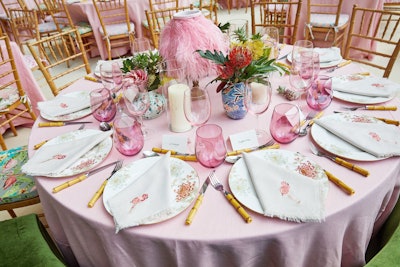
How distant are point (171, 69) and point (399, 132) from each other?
2.76ft

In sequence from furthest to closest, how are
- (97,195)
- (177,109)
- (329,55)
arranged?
(329,55)
(177,109)
(97,195)

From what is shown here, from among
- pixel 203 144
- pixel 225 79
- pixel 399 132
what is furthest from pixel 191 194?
pixel 399 132

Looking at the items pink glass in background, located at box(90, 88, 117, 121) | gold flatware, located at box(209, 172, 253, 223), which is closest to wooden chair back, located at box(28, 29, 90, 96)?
pink glass in background, located at box(90, 88, 117, 121)

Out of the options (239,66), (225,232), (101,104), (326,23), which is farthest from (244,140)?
(326,23)

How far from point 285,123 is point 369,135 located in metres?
0.28

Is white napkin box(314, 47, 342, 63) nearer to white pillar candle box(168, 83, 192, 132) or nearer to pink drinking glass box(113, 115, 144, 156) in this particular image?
white pillar candle box(168, 83, 192, 132)

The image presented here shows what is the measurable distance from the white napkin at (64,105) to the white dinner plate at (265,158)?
0.81 metres

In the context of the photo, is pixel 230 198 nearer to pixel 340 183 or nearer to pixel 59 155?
pixel 340 183

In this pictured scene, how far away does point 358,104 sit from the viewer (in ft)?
3.96

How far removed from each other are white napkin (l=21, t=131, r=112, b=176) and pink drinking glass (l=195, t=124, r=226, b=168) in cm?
39

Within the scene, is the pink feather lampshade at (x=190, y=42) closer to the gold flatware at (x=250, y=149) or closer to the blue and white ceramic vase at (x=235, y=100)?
the blue and white ceramic vase at (x=235, y=100)

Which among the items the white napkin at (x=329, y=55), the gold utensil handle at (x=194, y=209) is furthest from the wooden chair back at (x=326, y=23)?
the gold utensil handle at (x=194, y=209)

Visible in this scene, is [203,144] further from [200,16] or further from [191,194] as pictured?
[200,16]

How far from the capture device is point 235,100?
1.12 m
